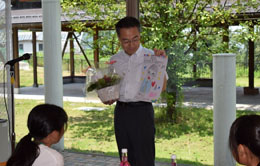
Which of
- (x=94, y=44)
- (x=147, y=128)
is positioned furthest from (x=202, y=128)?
(x=147, y=128)

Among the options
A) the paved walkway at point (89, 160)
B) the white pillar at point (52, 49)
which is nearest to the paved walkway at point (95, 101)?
the paved walkway at point (89, 160)

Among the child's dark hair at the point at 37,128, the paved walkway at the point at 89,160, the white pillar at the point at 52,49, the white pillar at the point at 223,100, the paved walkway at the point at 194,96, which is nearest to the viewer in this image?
the child's dark hair at the point at 37,128

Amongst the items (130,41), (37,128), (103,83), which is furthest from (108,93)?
(37,128)

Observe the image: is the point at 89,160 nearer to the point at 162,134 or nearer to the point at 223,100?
the point at 223,100

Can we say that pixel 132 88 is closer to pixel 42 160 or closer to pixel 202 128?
pixel 42 160

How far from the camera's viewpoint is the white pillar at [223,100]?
12.0 ft

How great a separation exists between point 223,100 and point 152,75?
1.38 meters

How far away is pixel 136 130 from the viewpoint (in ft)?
8.68

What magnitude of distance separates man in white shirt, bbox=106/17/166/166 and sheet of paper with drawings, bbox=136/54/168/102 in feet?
0.16

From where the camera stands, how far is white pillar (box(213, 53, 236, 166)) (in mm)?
3660

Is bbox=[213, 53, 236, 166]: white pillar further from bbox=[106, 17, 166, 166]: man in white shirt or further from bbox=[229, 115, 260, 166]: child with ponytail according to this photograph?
bbox=[229, 115, 260, 166]: child with ponytail

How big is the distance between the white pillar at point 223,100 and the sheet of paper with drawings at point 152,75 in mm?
1274

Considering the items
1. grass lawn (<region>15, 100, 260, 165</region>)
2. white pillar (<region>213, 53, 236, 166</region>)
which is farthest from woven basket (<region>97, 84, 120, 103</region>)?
grass lawn (<region>15, 100, 260, 165</region>)

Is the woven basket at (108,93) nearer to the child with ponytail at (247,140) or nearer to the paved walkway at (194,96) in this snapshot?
the child with ponytail at (247,140)
